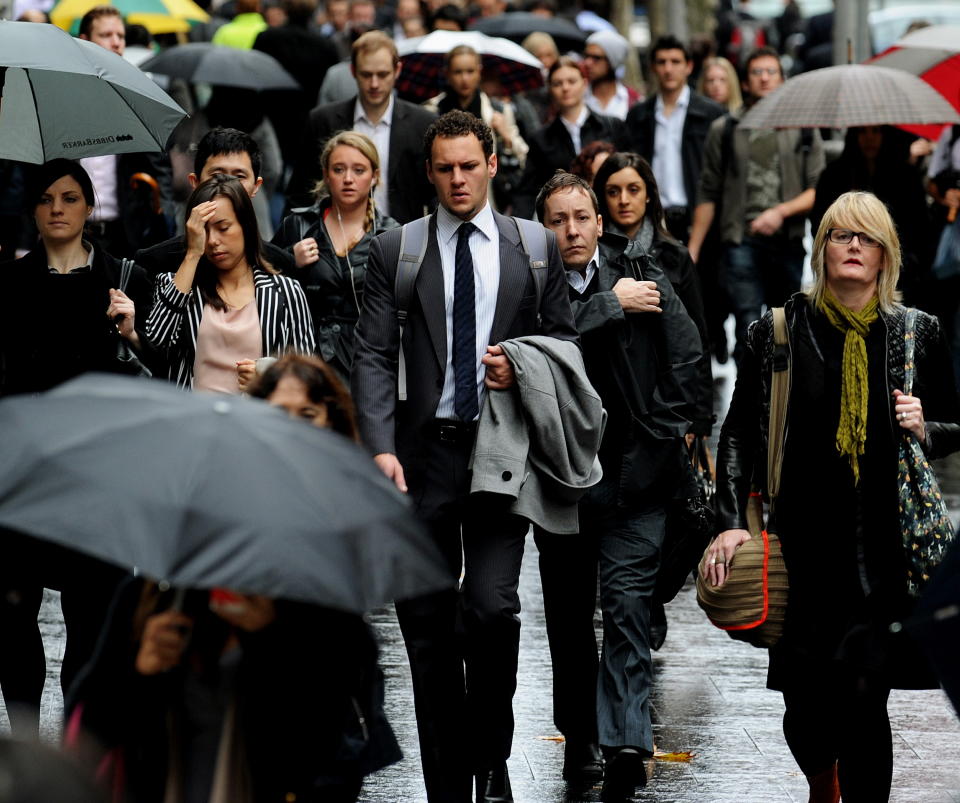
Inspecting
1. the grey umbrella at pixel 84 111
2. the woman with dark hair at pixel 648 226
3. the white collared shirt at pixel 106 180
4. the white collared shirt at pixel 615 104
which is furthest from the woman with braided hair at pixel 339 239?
the white collared shirt at pixel 615 104

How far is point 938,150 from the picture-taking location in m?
12.3

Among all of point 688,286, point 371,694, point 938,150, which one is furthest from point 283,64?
point 371,694

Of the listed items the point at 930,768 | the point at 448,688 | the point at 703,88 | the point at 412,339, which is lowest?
the point at 930,768

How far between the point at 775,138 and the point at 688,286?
16.7ft

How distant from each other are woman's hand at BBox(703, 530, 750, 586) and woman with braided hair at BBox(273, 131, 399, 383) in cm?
206

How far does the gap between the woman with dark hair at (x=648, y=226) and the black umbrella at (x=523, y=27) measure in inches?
404

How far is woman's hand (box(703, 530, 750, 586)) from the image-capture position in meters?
6.12

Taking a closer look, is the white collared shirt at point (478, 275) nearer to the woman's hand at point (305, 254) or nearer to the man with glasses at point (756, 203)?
the woman's hand at point (305, 254)

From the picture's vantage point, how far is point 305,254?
7902 millimetres

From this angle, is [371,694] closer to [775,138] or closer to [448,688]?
[448,688]

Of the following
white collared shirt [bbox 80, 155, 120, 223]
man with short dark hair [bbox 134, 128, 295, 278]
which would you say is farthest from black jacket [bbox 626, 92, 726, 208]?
man with short dark hair [bbox 134, 128, 295, 278]

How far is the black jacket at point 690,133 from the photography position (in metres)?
12.8

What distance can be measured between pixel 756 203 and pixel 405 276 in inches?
249

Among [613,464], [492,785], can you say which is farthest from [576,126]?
[492,785]
